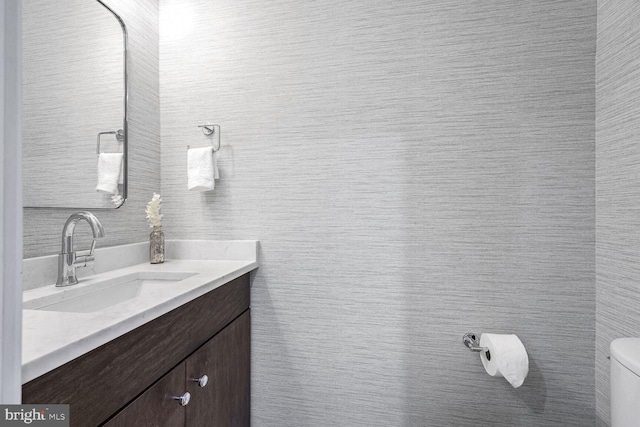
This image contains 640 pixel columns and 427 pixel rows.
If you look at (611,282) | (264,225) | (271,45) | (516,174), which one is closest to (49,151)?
(264,225)

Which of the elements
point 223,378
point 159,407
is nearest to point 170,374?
point 159,407

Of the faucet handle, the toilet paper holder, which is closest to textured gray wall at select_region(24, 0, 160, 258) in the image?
the faucet handle

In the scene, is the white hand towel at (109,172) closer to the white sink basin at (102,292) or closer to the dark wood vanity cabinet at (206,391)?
the white sink basin at (102,292)

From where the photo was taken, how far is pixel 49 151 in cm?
114

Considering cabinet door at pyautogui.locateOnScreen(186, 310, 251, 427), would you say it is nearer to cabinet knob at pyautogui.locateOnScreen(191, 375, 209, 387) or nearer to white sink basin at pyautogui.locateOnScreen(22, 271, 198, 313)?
cabinet knob at pyautogui.locateOnScreen(191, 375, 209, 387)

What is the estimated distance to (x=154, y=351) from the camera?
887 mm

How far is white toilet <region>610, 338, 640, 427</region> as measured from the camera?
913 millimetres

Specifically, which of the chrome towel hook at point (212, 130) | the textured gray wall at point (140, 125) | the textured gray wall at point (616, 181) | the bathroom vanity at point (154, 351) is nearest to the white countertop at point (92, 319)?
the bathroom vanity at point (154, 351)

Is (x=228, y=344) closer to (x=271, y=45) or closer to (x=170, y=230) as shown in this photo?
(x=170, y=230)

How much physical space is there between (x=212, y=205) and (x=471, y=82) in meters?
1.23

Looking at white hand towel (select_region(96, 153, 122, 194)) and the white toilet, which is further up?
white hand towel (select_region(96, 153, 122, 194))

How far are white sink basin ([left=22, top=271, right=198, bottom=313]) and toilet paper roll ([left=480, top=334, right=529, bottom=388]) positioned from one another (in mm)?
1133

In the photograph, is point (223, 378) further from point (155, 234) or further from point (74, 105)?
point (74, 105)

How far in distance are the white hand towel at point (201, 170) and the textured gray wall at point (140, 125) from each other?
218 mm
